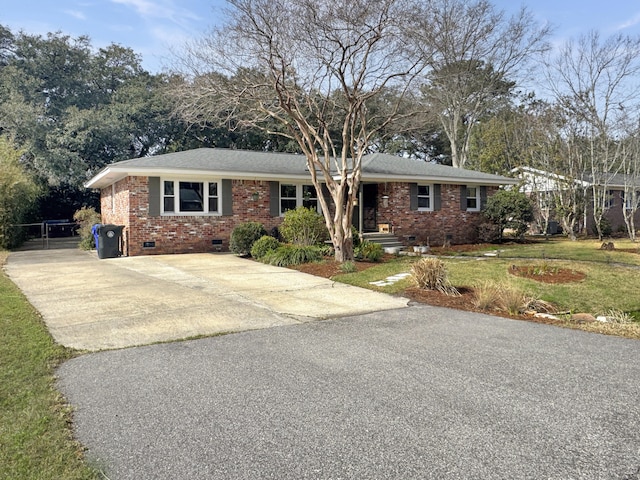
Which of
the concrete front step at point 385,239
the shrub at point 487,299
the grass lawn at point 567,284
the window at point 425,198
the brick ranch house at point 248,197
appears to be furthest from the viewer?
the window at point 425,198

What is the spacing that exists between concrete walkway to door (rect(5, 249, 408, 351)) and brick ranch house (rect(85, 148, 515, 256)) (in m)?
2.76

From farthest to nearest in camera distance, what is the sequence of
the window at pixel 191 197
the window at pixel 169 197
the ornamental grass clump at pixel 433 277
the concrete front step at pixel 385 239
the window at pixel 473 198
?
the window at pixel 473 198 → the concrete front step at pixel 385 239 → the window at pixel 191 197 → the window at pixel 169 197 → the ornamental grass clump at pixel 433 277

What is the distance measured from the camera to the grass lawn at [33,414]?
246 cm

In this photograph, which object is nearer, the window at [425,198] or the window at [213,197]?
the window at [213,197]

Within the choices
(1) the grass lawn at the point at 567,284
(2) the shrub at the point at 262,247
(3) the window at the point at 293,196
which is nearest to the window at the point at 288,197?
(3) the window at the point at 293,196

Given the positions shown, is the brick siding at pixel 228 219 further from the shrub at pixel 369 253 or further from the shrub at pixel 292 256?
the shrub at pixel 369 253

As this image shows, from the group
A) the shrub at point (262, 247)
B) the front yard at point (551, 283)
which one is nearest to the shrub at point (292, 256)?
the shrub at point (262, 247)

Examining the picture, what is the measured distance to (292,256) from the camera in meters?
11.9

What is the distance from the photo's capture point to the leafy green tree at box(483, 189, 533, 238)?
56.8ft

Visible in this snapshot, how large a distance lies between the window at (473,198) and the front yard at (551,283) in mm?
6925

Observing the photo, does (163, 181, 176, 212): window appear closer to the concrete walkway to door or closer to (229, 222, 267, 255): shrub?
(229, 222, 267, 255): shrub

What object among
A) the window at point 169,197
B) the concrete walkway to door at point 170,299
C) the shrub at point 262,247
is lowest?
the concrete walkway to door at point 170,299

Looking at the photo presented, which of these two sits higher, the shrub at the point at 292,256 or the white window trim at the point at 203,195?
the white window trim at the point at 203,195

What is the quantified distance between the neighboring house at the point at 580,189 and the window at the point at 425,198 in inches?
237
